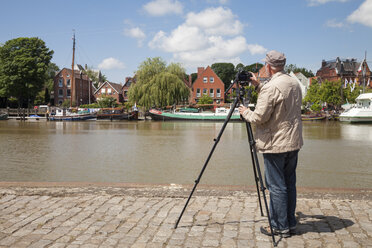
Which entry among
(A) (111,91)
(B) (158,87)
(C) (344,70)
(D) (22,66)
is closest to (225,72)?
(C) (344,70)

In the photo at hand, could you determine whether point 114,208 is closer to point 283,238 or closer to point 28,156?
point 283,238

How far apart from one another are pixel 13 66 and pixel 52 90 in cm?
2419

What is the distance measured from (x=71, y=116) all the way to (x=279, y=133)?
150 feet

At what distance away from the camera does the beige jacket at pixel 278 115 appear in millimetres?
3279

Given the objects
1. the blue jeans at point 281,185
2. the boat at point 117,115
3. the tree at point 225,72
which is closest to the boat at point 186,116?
the boat at point 117,115

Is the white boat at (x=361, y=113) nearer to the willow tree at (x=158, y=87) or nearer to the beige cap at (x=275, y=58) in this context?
Answer: the willow tree at (x=158, y=87)

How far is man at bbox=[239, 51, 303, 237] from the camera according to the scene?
329 centimetres

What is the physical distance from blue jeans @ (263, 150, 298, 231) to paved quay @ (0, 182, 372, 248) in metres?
0.18

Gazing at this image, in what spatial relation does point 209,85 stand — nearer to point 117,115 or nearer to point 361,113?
point 117,115

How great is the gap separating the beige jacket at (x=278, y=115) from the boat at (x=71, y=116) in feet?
148

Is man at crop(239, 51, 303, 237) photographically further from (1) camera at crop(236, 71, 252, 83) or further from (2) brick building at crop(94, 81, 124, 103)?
(2) brick building at crop(94, 81, 124, 103)

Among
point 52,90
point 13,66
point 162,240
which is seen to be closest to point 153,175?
point 162,240

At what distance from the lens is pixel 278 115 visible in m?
3.31

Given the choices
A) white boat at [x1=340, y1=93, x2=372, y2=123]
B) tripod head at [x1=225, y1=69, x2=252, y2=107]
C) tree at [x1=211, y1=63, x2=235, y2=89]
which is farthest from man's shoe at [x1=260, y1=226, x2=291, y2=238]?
tree at [x1=211, y1=63, x2=235, y2=89]
